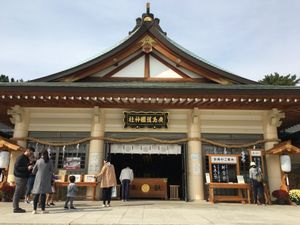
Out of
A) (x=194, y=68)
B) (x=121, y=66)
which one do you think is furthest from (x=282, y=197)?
(x=121, y=66)

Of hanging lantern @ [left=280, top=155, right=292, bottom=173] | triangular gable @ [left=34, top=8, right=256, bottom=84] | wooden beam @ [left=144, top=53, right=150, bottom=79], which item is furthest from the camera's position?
wooden beam @ [left=144, top=53, right=150, bottom=79]

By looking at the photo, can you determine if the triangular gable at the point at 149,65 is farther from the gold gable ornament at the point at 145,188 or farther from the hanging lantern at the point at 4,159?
the gold gable ornament at the point at 145,188

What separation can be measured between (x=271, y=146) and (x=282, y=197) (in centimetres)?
226

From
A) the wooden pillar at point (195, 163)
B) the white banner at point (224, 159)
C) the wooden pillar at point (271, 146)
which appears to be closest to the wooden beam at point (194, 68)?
the wooden pillar at point (195, 163)

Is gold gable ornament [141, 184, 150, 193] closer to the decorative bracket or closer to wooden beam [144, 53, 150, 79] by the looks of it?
wooden beam [144, 53, 150, 79]

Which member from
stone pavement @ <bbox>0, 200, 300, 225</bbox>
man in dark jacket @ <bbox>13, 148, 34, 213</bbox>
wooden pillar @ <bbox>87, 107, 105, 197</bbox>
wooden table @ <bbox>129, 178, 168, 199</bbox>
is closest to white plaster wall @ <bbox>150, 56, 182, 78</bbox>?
wooden pillar @ <bbox>87, 107, 105, 197</bbox>

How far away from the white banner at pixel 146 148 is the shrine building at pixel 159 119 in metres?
0.05

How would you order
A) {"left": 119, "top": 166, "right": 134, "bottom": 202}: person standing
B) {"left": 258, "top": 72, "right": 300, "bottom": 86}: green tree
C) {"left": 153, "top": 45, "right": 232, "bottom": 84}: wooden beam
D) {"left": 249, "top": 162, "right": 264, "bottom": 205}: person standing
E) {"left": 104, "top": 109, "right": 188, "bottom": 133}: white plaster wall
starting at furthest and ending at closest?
{"left": 258, "top": 72, "right": 300, "bottom": 86}: green tree < {"left": 153, "top": 45, "right": 232, "bottom": 84}: wooden beam < {"left": 104, "top": 109, "right": 188, "bottom": 133}: white plaster wall < {"left": 119, "top": 166, "right": 134, "bottom": 202}: person standing < {"left": 249, "top": 162, "right": 264, "bottom": 205}: person standing

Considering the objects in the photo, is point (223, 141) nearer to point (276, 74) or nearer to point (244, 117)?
point (244, 117)

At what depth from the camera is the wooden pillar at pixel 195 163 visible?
38.5ft

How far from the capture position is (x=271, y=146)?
12227 mm

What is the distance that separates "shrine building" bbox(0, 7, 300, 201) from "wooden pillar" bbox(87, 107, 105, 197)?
0.14ft

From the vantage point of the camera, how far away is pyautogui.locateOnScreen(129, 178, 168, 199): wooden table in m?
A: 13.8

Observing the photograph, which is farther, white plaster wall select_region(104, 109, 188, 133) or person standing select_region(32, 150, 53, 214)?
white plaster wall select_region(104, 109, 188, 133)
